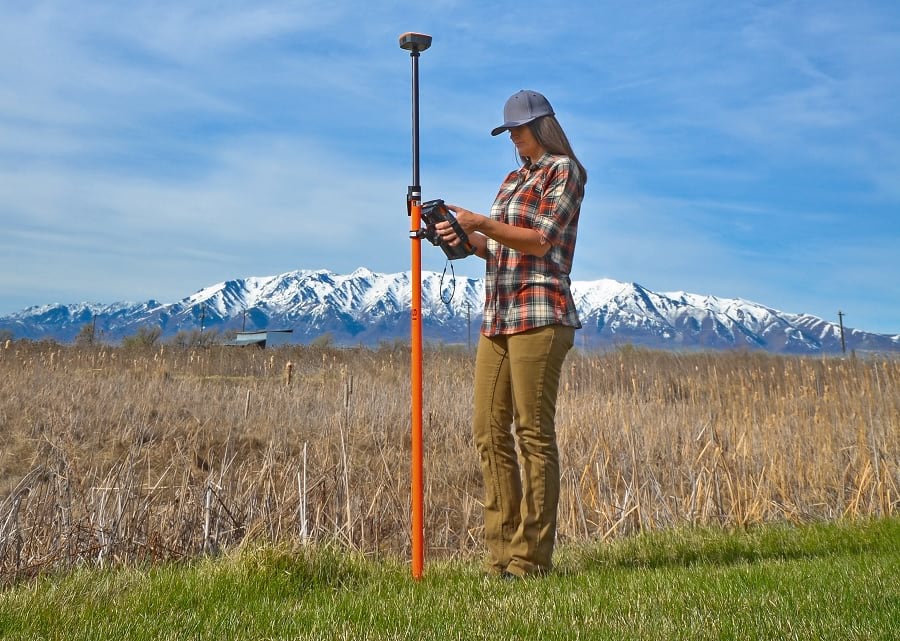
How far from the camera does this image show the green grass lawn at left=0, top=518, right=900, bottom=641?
270 centimetres

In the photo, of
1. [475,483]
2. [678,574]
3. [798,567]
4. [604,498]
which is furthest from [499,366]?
[475,483]

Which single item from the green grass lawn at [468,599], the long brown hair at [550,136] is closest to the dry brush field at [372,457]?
the green grass lawn at [468,599]

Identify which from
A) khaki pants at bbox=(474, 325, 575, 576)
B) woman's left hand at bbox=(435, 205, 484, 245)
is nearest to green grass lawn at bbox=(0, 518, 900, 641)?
khaki pants at bbox=(474, 325, 575, 576)

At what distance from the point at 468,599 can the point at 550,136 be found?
6.53 ft

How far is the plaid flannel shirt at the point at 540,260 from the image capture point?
3553 millimetres

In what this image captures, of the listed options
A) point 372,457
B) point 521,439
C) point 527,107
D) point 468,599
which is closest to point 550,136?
point 527,107

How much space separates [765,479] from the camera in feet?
21.7

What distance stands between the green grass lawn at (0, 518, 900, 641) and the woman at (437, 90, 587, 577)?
0.26 m

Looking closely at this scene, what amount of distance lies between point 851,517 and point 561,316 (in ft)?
11.5

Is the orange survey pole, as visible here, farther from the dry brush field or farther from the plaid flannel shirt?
the dry brush field

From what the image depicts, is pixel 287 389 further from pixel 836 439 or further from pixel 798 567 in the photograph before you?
pixel 798 567

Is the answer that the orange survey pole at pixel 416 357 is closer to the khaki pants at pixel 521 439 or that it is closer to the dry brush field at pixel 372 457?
the khaki pants at pixel 521 439

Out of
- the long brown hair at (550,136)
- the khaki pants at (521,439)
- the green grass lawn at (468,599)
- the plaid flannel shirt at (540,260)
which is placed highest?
the long brown hair at (550,136)

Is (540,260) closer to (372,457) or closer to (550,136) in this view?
(550,136)
